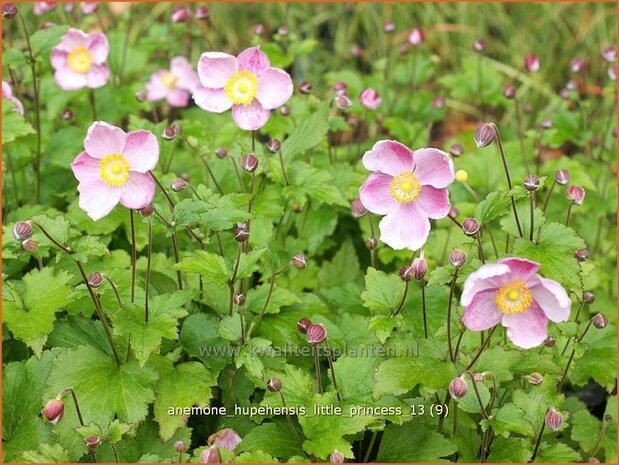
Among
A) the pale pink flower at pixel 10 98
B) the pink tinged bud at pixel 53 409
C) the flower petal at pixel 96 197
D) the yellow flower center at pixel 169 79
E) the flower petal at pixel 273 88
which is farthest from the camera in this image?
the yellow flower center at pixel 169 79

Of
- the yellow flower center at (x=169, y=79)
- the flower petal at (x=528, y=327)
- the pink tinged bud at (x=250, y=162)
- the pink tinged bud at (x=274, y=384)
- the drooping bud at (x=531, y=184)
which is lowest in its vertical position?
the yellow flower center at (x=169, y=79)

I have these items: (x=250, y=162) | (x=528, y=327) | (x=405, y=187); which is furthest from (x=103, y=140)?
(x=528, y=327)

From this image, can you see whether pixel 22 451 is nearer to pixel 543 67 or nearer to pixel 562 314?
pixel 562 314

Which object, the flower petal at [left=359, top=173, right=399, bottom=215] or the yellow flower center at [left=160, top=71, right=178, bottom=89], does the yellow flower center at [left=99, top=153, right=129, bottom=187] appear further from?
the yellow flower center at [left=160, top=71, right=178, bottom=89]

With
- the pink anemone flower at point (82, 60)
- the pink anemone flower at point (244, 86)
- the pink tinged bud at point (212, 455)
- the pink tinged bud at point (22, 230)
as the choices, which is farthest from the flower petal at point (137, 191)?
the pink anemone flower at point (82, 60)

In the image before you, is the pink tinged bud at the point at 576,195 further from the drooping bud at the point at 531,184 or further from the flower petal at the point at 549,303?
the flower petal at the point at 549,303

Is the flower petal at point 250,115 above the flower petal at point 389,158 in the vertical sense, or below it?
below

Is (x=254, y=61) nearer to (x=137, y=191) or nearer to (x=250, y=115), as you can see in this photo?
(x=250, y=115)
